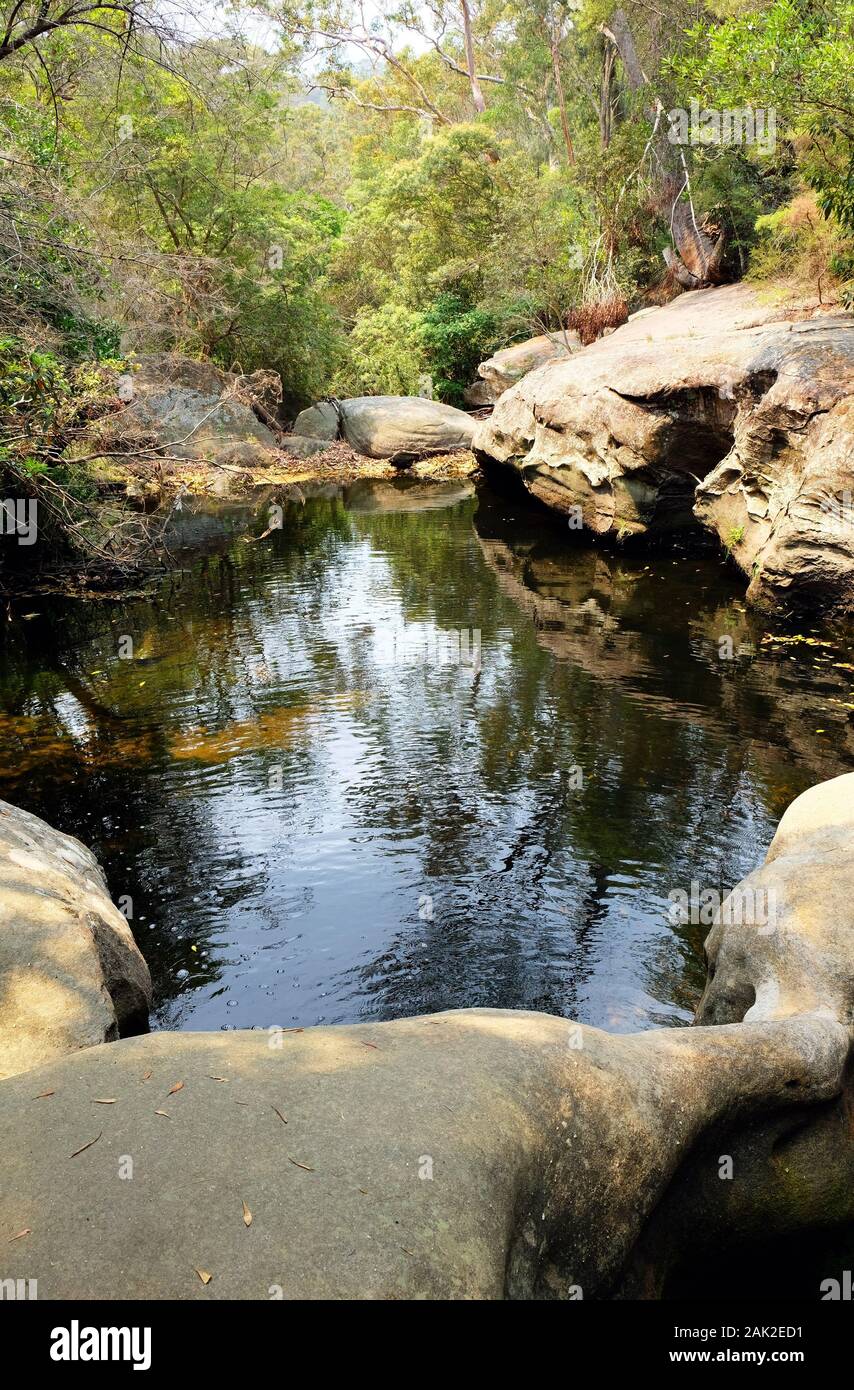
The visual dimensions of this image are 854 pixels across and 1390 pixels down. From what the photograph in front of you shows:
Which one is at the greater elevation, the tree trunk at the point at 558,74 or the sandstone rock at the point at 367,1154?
the tree trunk at the point at 558,74

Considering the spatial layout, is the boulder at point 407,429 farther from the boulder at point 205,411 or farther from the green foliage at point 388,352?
the green foliage at point 388,352

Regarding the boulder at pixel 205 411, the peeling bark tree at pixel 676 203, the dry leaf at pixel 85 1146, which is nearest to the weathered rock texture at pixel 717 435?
the peeling bark tree at pixel 676 203

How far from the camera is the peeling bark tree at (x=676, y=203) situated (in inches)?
922

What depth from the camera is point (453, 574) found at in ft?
53.9

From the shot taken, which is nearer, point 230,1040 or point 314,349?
point 230,1040

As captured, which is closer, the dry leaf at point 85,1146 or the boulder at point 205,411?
the dry leaf at point 85,1146

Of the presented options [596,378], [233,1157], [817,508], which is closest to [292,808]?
[233,1157]

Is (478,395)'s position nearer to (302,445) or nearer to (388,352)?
(388,352)

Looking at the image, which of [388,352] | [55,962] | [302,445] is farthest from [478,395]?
[55,962]

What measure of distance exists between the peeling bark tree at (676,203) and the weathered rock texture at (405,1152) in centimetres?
2287

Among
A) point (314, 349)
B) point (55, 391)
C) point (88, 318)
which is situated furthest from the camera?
point (314, 349)

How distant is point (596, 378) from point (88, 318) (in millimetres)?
8325

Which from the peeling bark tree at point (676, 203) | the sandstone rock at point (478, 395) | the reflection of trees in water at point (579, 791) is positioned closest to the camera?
the reflection of trees in water at point (579, 791)
